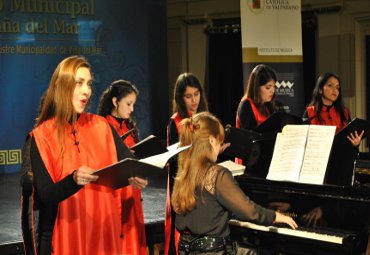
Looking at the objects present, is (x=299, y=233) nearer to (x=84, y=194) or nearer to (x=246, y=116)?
(x=84, y=194)

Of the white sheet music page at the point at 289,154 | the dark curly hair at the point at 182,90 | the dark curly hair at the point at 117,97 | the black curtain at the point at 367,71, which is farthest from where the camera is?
the black curtain at the point at 367,71

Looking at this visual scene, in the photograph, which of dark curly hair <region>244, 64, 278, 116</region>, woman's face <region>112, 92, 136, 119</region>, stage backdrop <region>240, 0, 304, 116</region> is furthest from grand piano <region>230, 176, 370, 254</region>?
stage backdrop <region>240, 0, 304, 116</region>

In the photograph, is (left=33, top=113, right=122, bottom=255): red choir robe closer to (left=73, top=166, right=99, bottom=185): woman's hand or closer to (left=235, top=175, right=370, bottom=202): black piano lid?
(left=73, top=166, right=99, bottom=185): woman's hand

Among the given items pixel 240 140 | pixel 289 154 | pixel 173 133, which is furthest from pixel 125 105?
pixel 289 154

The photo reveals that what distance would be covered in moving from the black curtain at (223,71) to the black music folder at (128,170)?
7373 millimetres

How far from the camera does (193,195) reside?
2971 mm

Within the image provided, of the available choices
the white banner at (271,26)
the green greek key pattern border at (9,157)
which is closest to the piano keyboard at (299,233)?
the white banner at (271,26)

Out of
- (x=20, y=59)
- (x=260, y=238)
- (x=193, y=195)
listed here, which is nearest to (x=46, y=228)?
(x=193, y=195)

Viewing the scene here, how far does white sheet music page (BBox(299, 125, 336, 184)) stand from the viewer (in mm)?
3422

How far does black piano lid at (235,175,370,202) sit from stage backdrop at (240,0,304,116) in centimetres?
256

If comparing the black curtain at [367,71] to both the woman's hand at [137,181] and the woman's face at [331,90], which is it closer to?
the woman's face at [331,90]

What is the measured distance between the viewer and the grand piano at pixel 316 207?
3.27 metres

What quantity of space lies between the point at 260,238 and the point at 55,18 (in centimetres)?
595

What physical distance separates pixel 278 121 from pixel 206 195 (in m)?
1.23
